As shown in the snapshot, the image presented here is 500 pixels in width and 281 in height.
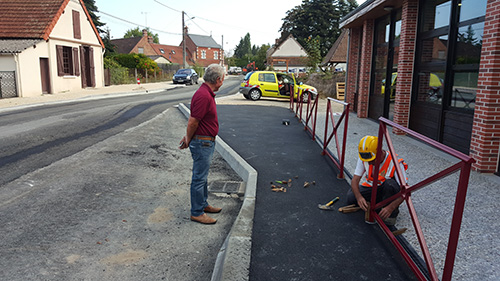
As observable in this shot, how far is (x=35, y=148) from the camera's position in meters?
7.52

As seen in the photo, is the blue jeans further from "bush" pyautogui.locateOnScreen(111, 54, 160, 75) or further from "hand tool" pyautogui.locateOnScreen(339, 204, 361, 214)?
"bush" pyautogui.locateOnScreen(111, 54, 160, 75)

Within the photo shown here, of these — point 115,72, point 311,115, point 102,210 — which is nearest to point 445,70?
point 311,115

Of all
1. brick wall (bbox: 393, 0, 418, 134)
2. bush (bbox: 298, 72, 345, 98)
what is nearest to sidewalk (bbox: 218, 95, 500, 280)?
brick wall (bbox: 393, 0, 418, 134)

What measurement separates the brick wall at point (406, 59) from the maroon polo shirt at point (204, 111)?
6741mm

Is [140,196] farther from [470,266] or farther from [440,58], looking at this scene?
[440,58]

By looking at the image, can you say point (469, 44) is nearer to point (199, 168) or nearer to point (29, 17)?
point (199, 168)

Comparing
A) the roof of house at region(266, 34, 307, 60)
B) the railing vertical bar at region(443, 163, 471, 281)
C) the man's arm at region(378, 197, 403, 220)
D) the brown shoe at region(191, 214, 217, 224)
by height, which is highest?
the roof of house at region(266, 34, 307, 60)

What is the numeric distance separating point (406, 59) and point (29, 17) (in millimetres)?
22920

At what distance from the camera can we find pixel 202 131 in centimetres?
416

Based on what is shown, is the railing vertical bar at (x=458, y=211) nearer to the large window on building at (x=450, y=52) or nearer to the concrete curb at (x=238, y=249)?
the concrete curb at (x=238, y=249)

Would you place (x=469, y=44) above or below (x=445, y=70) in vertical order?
above

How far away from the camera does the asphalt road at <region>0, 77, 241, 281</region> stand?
3.35 meters

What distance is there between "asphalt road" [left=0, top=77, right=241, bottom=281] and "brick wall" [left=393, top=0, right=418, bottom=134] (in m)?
5.24

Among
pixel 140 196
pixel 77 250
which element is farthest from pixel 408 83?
pixel 77 250
